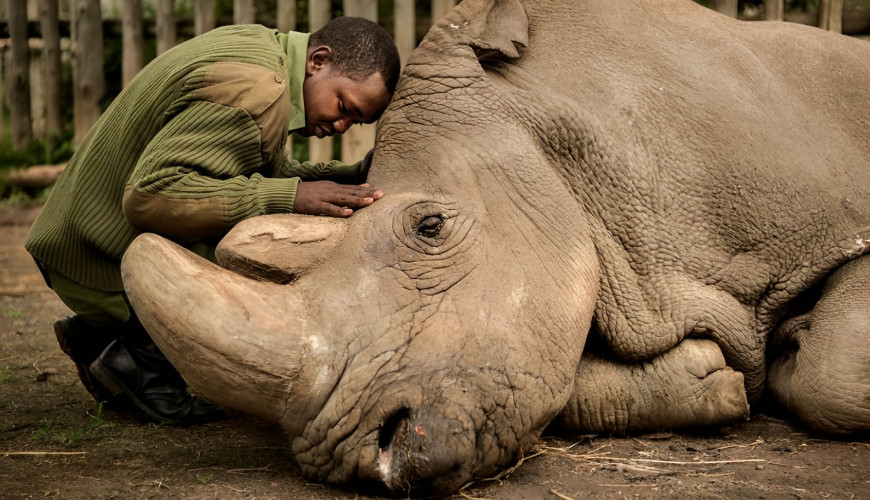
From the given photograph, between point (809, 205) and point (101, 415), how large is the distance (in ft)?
8.55

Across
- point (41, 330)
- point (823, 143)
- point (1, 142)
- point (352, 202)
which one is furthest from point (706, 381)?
point (1, 142)

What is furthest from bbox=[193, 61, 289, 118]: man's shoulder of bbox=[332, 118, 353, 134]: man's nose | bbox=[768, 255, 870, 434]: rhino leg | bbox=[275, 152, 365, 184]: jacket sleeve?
bbox=[768, 255, 870, 434]: rhino leg

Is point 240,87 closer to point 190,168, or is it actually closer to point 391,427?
point 190,168

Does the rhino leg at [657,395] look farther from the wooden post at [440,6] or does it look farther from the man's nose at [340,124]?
the wooden post at [440,6]

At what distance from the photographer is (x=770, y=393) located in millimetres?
3428

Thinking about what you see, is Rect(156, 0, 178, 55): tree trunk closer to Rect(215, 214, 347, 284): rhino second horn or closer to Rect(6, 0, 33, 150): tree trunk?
Rect(6, 0, 33, 150): tree trunk

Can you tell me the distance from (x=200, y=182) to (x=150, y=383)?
1.01 metres

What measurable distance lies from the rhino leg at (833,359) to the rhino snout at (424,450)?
1.26 meters

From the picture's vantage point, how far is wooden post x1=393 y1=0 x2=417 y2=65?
703 centimetres

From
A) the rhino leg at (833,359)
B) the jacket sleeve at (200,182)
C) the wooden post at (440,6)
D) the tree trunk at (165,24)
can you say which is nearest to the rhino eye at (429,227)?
the jacket sleeve at (200,182)

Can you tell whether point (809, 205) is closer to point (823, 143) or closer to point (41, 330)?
point (823, 143)

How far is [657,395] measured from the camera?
10.3 ft

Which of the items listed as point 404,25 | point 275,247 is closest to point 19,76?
point 404,25

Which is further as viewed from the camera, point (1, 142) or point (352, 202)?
point (1, 142)
